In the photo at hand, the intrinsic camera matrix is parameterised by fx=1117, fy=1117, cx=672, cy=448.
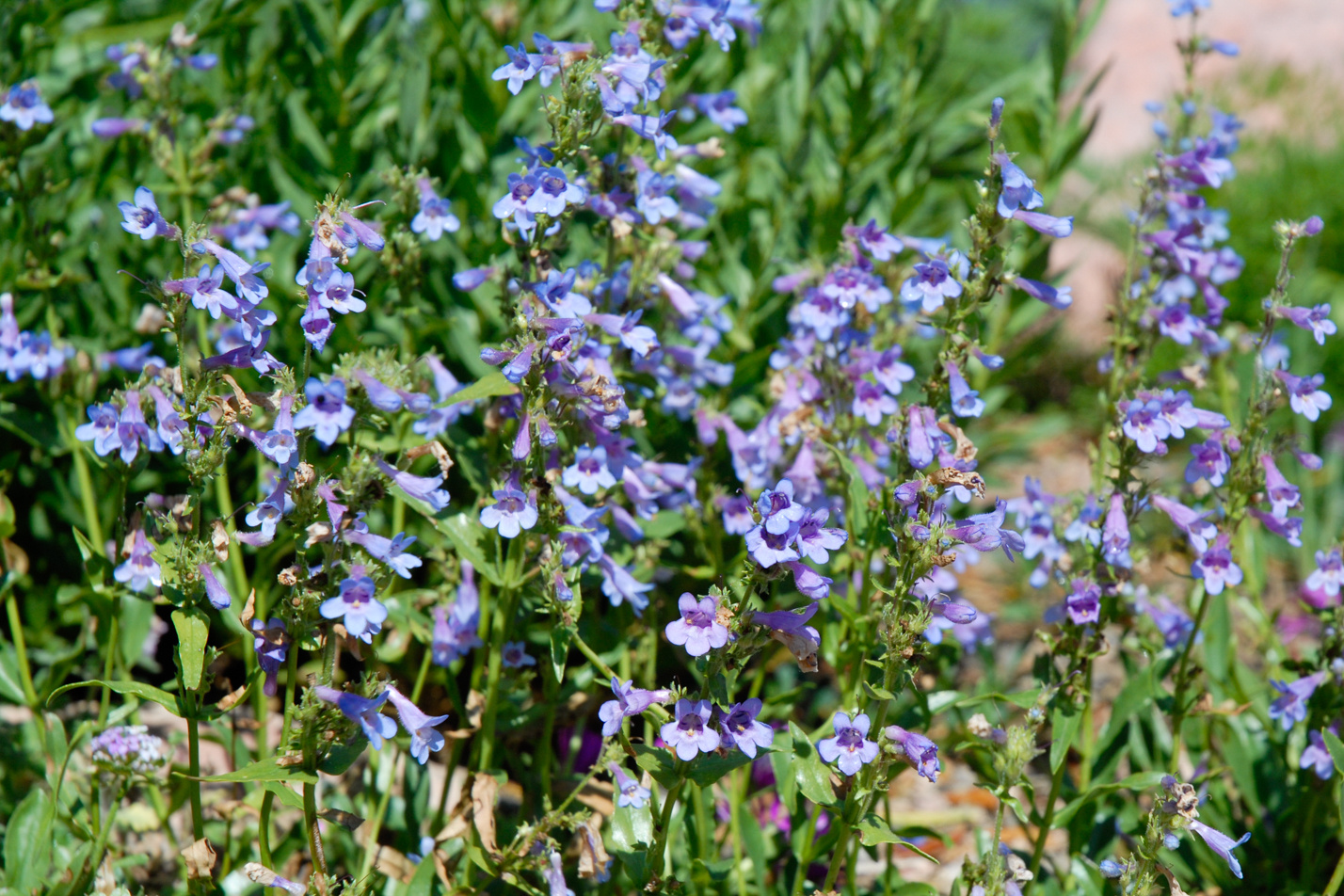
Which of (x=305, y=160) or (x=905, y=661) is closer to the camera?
(x=905, y=661)

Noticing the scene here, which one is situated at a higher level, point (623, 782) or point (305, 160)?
point (305, 160)

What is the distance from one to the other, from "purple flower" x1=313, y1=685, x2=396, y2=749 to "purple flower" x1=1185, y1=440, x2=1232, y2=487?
1.86m

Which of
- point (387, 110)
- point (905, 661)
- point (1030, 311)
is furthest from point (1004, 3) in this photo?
point (905, 661)

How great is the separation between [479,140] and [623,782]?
2477mm

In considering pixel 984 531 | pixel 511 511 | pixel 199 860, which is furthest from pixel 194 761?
pixel 984 531

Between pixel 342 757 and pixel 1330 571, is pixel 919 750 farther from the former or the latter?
pixel 1330 571

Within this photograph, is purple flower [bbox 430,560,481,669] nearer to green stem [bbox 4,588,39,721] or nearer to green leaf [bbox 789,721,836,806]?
green leaf [bbox 789,721,836,806]

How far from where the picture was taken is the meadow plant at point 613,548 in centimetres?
220

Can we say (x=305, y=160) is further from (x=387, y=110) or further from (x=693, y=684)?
(x=693, y=684)

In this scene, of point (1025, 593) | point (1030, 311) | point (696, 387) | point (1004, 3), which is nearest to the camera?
point (696, 387)

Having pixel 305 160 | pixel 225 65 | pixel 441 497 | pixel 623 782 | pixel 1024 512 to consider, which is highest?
pixel 225 65

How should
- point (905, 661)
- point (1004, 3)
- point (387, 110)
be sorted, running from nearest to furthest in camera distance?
point (905, 661) < point (387, 110) < point (1004, 3)

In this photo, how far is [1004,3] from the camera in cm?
1039

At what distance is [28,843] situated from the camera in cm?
262
